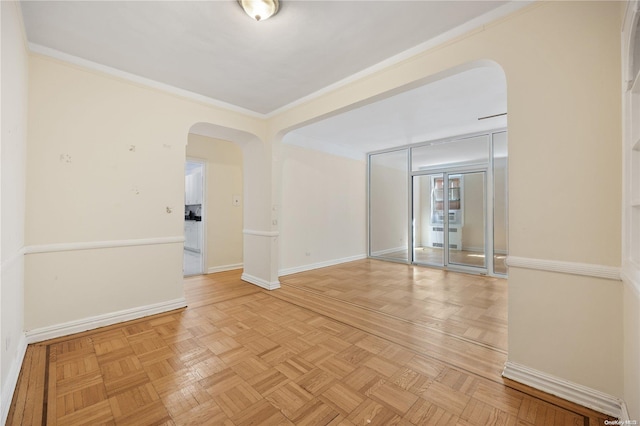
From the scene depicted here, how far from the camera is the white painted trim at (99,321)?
2396mm

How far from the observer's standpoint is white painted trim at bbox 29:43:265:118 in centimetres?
244

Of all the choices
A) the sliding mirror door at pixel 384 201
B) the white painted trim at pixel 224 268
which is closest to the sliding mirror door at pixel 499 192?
the sliding mirror door at pixel 384 201

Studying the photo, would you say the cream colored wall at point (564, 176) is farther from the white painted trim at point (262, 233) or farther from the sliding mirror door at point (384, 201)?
the sliding mirror door at point (384, 201)

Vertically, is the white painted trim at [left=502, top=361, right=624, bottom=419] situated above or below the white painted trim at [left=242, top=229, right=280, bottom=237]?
below

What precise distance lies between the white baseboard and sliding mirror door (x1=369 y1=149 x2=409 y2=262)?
5968 mm

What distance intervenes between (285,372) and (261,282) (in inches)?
94.1

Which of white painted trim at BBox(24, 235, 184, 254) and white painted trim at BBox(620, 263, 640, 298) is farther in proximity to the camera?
white painted trim at BBox(24, 235, 184, 254)

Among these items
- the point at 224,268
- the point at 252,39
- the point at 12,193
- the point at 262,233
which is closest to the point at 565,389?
the point at 252,39

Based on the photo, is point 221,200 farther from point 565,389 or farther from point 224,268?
point 565,389

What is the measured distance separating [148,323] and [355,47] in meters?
3.48

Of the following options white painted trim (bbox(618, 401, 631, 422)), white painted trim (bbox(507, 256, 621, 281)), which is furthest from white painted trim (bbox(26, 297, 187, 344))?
white painted trim (bbox(618, 401, 631, 422))

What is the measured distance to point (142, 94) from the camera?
301 cm

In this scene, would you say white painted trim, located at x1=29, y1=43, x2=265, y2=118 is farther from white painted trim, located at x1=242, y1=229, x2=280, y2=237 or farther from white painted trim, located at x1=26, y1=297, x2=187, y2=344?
white painted trim, located at x1=26, y1=297, x2=187, y2=344

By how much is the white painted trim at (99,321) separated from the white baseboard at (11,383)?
7.7 inches
